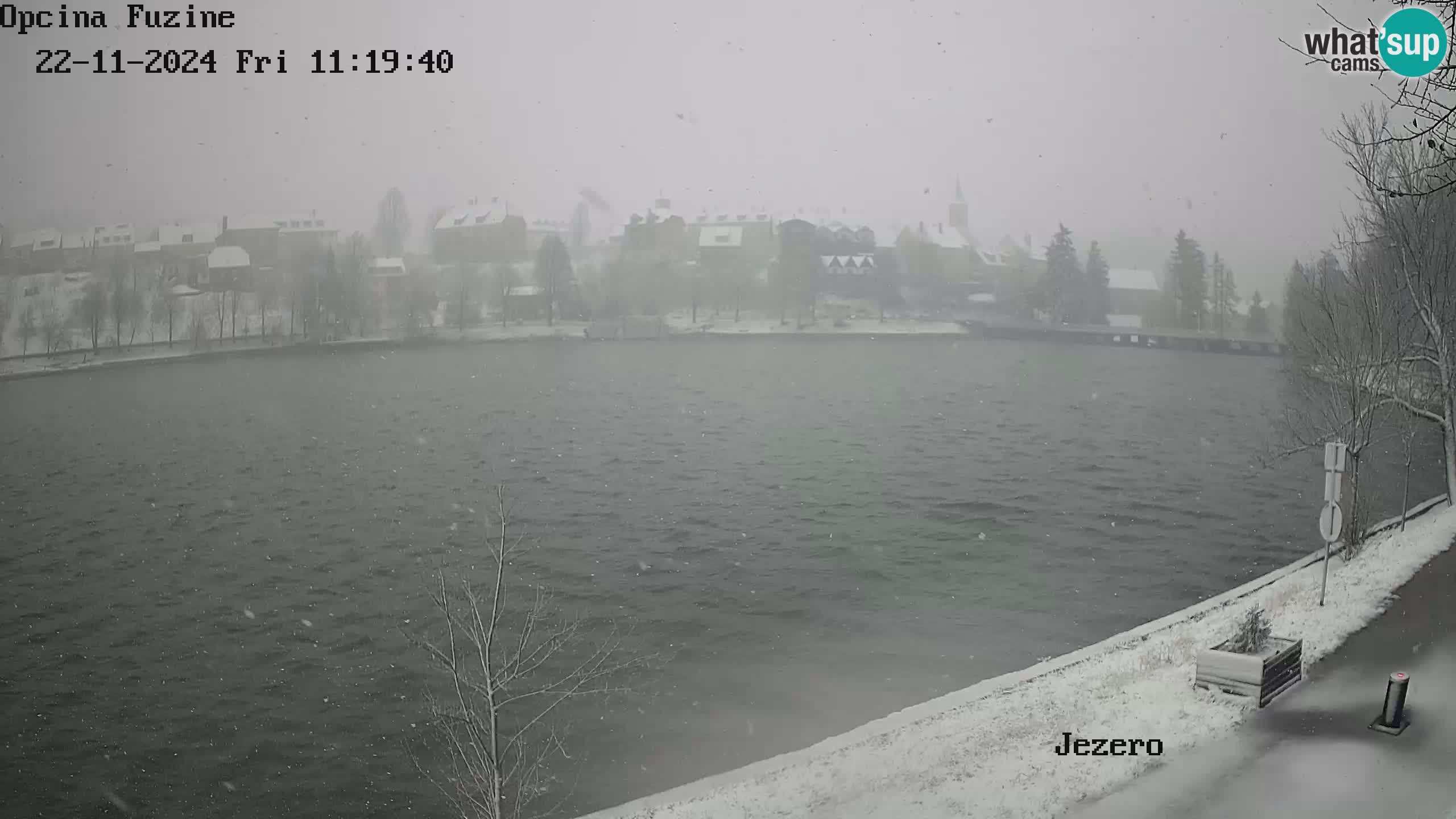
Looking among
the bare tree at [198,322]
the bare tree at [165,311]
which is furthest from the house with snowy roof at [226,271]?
the bare tree at [165,311]

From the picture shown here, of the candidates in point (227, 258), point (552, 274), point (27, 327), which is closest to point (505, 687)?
point (27, 327)

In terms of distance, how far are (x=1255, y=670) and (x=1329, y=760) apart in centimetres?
182

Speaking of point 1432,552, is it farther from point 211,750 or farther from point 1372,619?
point 211,750

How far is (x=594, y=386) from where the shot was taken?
235 ft

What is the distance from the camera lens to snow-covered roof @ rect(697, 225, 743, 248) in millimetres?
134137

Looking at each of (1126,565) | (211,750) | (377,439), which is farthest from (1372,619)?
(377,439)

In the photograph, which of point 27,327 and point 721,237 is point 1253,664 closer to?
point 27,327

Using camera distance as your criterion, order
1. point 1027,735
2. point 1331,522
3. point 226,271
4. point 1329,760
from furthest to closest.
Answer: point 226,271
point 1331,522
point 1027,735
point 1329,760

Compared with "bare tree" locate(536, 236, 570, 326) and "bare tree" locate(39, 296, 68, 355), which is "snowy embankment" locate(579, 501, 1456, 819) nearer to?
"bare tree" locate(39, 296, 68, 355)

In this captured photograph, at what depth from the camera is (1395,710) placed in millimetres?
10125

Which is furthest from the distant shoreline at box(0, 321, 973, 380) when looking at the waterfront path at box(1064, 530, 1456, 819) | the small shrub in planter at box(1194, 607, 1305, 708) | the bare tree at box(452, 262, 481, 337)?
the waterfront path at box(1064, 530, 1456, 819)

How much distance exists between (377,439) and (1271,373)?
68331 millimetres

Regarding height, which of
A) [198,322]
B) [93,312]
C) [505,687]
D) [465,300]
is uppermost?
[465,300]

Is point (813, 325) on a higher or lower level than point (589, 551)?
higher
